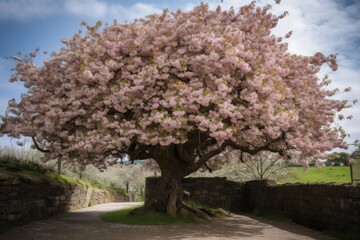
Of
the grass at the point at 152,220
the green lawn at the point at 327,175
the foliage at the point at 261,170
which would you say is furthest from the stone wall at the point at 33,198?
the green lawn at the point at 327,175

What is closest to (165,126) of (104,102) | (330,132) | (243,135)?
(104,102)

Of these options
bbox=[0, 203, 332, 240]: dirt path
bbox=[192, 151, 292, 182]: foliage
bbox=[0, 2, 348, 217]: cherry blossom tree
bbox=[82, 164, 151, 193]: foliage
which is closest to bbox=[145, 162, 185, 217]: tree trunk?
bbox=[0, 2, 348, 217]: cherry blossom tree

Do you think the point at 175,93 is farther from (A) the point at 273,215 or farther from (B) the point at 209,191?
(B) the point at 209,191

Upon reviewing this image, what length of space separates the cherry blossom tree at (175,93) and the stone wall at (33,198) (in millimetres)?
1679

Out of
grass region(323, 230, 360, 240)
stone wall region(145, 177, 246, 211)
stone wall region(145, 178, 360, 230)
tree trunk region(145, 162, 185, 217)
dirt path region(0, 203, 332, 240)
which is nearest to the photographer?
grass region(323, 230, 360, 240)

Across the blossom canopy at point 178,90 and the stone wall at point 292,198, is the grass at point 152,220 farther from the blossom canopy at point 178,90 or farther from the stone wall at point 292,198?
the stone wall at point 292,198

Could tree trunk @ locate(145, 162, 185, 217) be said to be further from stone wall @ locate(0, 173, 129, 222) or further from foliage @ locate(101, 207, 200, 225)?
stone wall @ locate(0, 173, 129, 222)

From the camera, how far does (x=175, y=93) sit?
11352 mm

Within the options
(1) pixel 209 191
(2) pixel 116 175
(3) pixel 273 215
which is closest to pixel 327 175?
(2) pixel 116 175

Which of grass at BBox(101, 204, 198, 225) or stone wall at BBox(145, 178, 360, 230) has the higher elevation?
stone wall at BBox(145, 178, 360, 230)

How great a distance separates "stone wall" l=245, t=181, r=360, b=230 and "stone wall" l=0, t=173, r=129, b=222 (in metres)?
10.0

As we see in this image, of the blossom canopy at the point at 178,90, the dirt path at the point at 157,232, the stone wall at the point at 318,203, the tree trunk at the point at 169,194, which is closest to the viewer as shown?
the stone wall at the point at 318,203

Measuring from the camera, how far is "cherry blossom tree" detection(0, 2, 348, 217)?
11.3 meters

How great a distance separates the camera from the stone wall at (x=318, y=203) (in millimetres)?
9086
